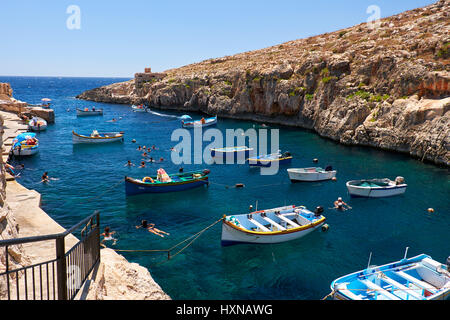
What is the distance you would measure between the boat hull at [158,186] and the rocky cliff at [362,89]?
2817cm

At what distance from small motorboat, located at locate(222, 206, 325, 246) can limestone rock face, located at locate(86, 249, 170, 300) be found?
31.1 ft

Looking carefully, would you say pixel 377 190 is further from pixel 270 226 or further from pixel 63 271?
pixel 63 271

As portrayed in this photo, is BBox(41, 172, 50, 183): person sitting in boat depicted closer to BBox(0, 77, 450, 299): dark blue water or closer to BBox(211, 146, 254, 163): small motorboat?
BBox(0, 77, 450, 299): dark blue water

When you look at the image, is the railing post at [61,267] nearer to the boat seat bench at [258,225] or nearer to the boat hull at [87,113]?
the boat seat bench at [258,225]

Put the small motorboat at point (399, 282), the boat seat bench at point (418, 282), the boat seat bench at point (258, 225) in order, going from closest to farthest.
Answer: the small motorboat at point (399, 282) < the boat seat bench at point (418, 282) < the boat seat bench at point (258, 225)

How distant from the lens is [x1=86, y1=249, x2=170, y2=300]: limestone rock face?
9920 mm

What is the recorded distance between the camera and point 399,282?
57.9 feet

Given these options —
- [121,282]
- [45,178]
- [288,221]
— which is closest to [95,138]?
[45,178]

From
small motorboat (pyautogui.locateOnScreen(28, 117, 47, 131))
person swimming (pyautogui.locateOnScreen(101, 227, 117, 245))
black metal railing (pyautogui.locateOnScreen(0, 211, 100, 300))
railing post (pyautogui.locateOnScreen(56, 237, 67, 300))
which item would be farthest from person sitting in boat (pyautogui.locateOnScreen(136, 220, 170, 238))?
small motorboat (pyautogui.locateOnScreen(28, 117, 47, 131))

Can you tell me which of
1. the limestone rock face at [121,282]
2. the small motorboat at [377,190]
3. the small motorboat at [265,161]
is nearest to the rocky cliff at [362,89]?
the small motorboat at [377,190]

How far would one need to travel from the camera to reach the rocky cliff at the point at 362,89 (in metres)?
45.2

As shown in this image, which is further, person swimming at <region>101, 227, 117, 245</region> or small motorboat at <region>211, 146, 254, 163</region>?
small motorboat at <region>211, 146, 254, 163</region>

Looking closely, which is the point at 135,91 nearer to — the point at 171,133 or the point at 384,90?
the point at 171,133

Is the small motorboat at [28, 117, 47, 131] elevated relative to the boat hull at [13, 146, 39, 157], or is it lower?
elevated
